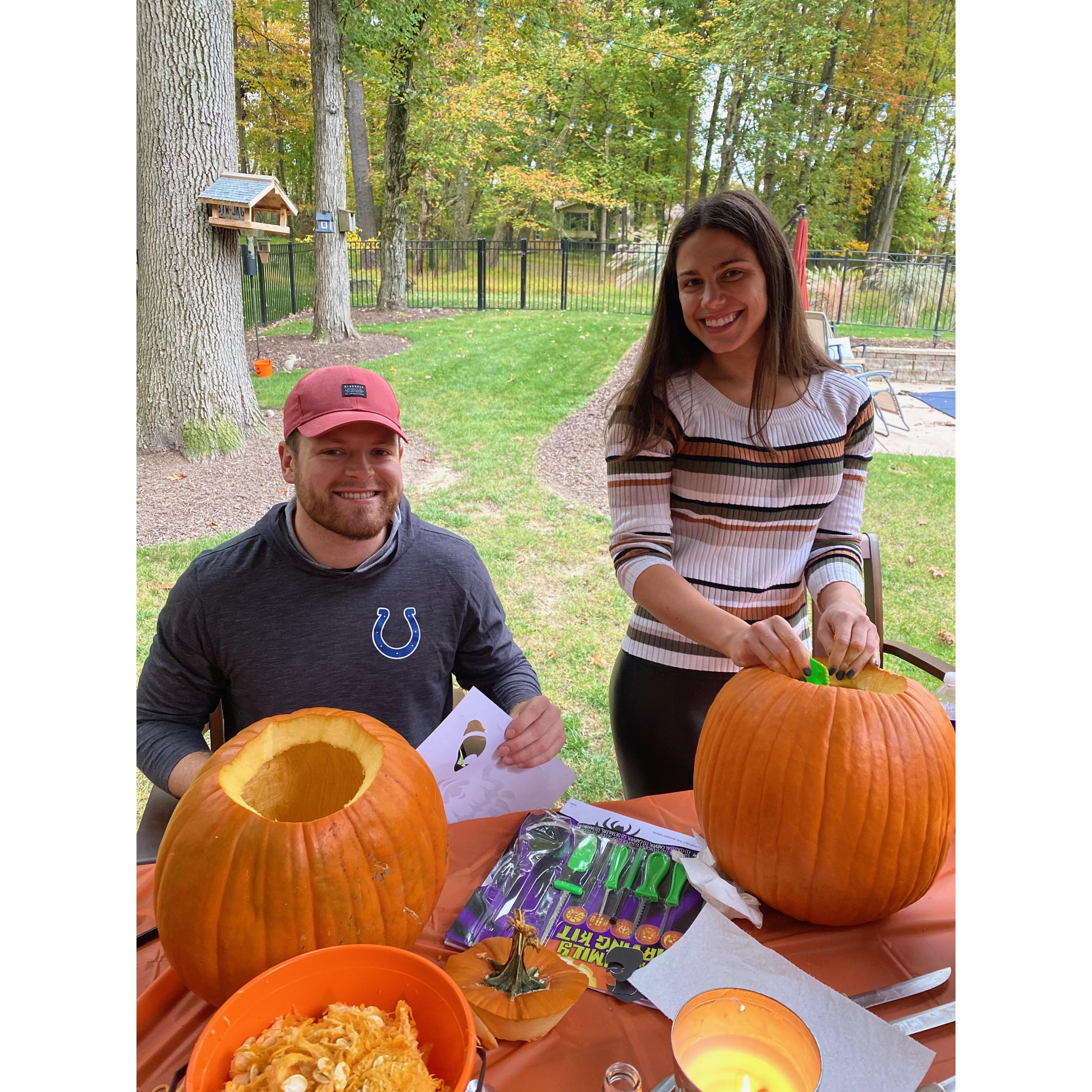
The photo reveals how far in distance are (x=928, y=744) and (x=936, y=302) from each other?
487 inches

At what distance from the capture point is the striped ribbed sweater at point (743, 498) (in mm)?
→ 1498

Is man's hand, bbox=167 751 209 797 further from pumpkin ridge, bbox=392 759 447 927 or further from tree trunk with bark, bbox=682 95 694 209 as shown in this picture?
tree trunk with bark, bbox=682 95 694 209

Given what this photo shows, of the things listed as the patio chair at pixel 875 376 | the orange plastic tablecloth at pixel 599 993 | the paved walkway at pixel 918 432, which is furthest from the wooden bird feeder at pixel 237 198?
the paved walkway at pixel 918 432

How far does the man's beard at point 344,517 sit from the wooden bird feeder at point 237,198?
11.7ft

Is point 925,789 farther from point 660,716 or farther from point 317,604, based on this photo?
point 317,604

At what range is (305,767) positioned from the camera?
91 cm

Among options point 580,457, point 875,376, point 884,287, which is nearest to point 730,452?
point 580,457

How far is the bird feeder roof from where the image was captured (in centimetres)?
427

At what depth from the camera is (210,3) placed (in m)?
4.16

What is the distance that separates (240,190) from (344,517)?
3.76 m

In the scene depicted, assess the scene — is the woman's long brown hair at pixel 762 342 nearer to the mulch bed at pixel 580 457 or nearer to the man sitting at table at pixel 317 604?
the man sitting at table at pixel 317 604
